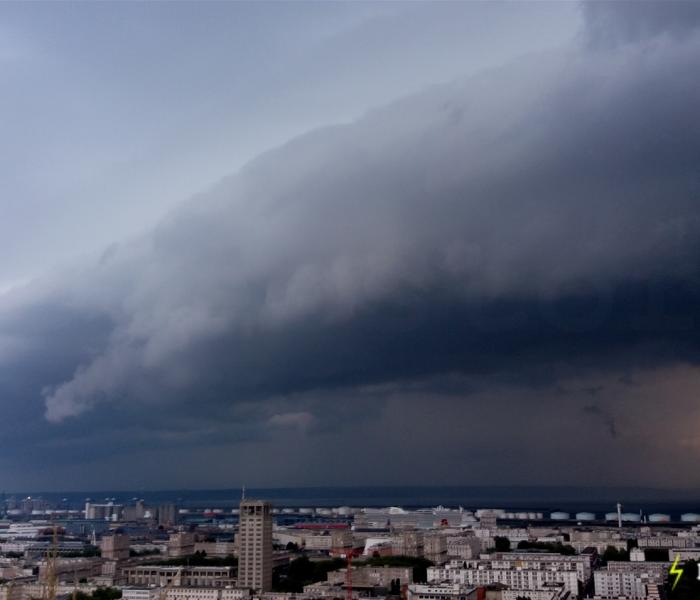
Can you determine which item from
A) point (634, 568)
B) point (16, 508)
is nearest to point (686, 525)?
point (634, 568)

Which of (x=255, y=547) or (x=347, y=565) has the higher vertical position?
(x=255, y=547)

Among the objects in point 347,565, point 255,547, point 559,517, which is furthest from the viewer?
point 559,517

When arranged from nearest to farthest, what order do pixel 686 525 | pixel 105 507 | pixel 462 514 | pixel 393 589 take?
pixel 393 589
pixel 686 525
pixel 462 514
pixel 105 507

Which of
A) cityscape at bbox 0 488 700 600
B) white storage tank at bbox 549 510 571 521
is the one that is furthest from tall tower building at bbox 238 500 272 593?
white storage tank at bbox 549 510 571 521

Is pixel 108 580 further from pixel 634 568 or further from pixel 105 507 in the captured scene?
pixel 105 507


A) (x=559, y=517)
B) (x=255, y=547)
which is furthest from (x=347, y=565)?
(x=559, y=517)

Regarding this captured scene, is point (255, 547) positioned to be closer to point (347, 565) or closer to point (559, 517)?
point (347, 565)

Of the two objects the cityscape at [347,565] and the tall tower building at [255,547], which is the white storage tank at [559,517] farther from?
the tall tower building at [255,547]

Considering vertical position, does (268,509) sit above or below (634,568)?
above

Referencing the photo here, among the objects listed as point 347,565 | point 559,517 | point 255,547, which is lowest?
point 559,517
